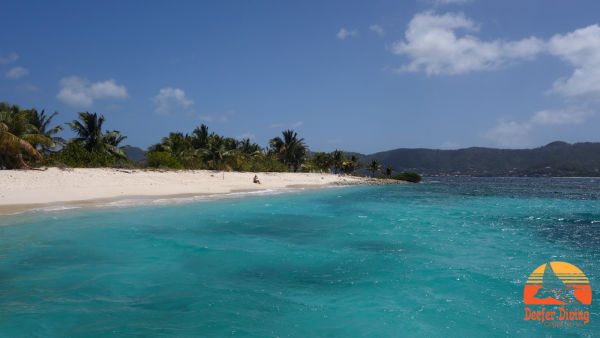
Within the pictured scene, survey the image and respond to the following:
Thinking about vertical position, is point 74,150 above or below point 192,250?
above

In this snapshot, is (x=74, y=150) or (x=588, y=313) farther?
(x=74, y=150)

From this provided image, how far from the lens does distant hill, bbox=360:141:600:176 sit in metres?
144

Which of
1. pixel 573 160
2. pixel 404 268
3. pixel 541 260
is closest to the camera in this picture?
pixel 404 268

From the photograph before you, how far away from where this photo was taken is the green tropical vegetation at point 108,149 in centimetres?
2409

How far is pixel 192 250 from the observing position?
8.30 m

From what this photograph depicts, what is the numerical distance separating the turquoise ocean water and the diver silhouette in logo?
31 centimetres

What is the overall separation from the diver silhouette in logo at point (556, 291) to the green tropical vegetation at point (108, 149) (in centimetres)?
2939

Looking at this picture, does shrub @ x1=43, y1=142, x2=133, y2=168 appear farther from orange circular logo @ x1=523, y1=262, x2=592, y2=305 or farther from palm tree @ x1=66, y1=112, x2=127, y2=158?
orange circular logo @ x1=523, y1=262, x2=592, y2=305

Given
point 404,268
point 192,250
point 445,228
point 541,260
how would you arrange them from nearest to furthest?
1. point 404,268
2. point 541,260
3. point 192,250
4. point 445,228

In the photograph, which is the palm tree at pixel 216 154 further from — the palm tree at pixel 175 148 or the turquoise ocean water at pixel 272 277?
the turquoise ocean water at pixel 272 277

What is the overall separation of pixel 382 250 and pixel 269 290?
4.04 meters

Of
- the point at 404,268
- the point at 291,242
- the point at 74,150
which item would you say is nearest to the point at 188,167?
the point at 74,150

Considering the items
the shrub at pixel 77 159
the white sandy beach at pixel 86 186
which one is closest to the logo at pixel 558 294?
the white sandy beach at pixel 86 186

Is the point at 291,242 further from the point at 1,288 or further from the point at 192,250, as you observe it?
the point at 1,288
